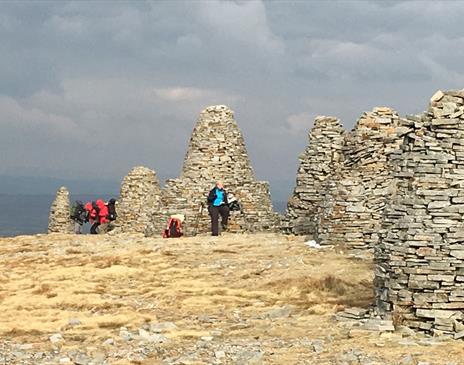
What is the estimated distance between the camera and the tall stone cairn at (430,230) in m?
12.5

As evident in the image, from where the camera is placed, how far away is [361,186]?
20.7 meters

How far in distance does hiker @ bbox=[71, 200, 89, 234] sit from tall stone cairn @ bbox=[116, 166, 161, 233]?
174 centimetres

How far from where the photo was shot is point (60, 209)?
3678 centimetres

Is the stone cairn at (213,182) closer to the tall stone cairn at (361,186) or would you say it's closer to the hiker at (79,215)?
the tall stone cairn at (361,186)

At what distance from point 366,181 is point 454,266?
8437 mm

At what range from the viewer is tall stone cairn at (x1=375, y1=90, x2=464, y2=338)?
1248 cm

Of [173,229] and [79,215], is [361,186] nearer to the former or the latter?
[173,229]

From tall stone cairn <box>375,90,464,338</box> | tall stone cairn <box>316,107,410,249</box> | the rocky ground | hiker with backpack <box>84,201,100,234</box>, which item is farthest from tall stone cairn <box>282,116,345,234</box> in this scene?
hiker with backpack <box>84,201,100,234</box>

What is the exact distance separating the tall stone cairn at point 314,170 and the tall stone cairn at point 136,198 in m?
9.38

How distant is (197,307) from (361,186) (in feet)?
24.8

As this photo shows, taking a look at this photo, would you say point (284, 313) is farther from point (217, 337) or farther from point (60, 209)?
point (60, 209)

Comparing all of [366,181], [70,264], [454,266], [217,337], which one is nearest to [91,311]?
[217,337]

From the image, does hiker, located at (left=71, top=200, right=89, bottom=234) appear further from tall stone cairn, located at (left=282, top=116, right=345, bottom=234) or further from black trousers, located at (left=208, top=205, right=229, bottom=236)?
tall stone cairn, located at (left=282, top=116, right=345, bottom=234)

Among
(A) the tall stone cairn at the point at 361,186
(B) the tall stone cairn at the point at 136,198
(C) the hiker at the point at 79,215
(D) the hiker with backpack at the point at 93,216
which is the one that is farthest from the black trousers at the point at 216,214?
(C) the hiker at the point at 79,215
